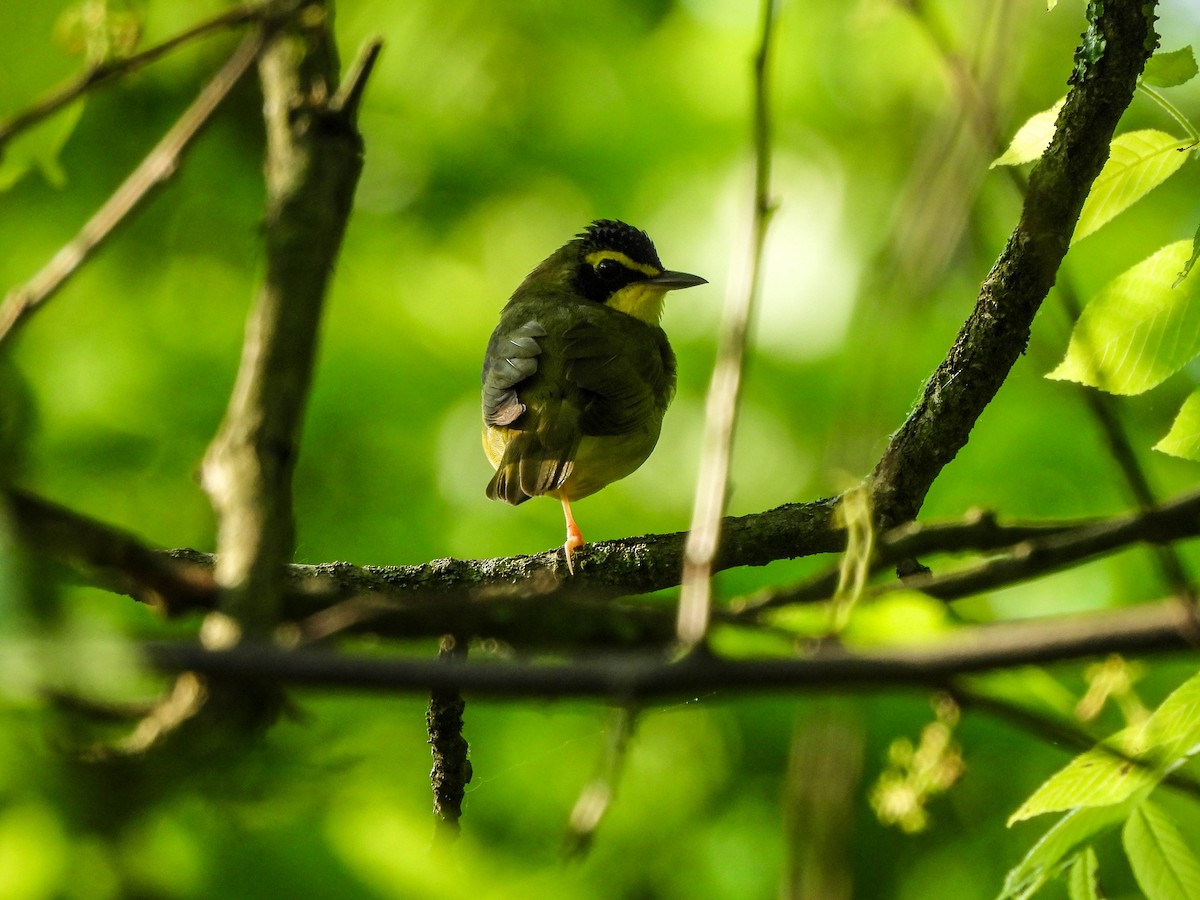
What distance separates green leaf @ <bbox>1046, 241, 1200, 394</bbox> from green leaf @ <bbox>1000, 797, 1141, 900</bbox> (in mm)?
757

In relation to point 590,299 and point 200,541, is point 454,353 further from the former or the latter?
point 200,541

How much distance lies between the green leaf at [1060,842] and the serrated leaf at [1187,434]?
0.63 meters

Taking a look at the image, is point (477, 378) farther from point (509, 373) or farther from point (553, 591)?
point (553, 591)

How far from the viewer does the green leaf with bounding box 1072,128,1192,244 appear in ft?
7.67

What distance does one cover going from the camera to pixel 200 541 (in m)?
6.53

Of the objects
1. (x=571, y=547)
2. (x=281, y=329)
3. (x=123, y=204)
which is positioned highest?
(x=571, y=547)

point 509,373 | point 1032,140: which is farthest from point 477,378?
point 1032,140

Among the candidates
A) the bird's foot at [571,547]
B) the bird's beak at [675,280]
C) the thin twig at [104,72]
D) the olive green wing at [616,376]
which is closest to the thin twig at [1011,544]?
the thin twig at [104,72]

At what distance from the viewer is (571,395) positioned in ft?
17.8

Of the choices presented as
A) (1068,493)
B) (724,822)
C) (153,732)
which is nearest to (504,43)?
(1068,493)

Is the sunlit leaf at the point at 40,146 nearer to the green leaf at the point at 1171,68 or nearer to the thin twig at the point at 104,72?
the thin twig at the point at 104,72

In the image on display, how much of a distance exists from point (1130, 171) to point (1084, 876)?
1.37 metres

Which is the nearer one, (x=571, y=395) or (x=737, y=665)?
(x=737, y=665)

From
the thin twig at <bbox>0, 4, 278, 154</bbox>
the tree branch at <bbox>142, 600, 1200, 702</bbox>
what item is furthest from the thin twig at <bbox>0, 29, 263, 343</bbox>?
the tree branch at <bbox>142, 600, 1200, 702</bbox>
